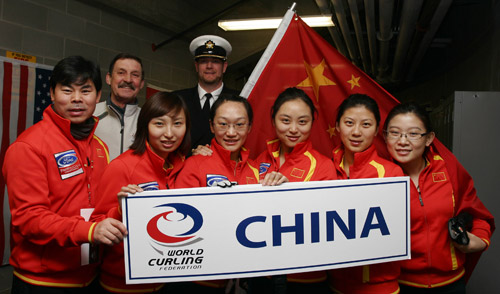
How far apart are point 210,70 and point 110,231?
5.81ft

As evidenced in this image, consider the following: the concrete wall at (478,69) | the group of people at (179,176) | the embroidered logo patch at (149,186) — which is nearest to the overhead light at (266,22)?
the concrete wall at (478,69)

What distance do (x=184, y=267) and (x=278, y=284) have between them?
0.41 meters

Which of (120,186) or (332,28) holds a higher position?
(332,28)

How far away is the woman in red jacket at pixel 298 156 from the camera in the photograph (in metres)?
1.84

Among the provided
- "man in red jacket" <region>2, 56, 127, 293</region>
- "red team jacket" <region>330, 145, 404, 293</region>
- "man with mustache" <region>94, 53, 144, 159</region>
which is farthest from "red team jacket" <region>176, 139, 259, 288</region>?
"man with mustache" <region>94, 53, 144, 159</region>

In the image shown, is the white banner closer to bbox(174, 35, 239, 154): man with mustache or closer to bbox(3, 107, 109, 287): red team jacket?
bbox(3, 107, 109, 287): red team jacket

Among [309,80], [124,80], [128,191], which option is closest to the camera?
[128,191]

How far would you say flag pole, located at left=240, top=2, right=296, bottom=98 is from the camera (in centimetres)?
241

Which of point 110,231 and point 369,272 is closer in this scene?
point 110,231

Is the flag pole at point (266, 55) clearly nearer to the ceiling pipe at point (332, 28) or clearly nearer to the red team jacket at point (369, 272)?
the red team jacket at point (369, 272)

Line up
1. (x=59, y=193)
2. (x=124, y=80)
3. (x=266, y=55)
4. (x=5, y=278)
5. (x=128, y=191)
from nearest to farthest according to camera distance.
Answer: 1. (x=128, y=191)
2. (x=59, y=193)
3. (x=266, y=55)
4. (x=124, y=80)
5. (x=5, y=278)

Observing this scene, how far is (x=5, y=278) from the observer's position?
3709mm

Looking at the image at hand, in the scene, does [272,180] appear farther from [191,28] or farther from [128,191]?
[191,28]

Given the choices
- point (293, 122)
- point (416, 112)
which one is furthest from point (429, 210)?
point (293, 122)
